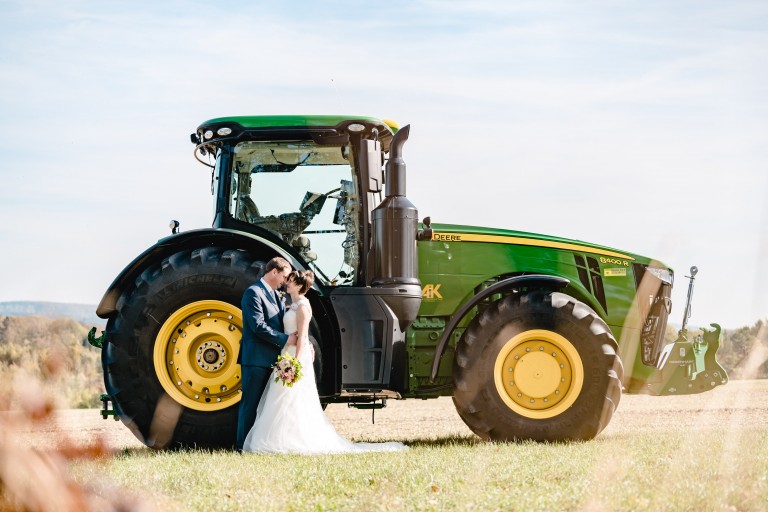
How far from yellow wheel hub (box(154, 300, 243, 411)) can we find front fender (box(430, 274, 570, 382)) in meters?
1.83

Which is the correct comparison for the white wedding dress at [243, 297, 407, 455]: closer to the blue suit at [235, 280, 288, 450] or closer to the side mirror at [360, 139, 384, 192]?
the blue suit at [235, 280, 288, 450]

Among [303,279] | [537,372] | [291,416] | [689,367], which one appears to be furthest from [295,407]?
[689,367]

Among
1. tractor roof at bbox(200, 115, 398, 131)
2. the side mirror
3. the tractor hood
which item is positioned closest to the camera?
the side mirror

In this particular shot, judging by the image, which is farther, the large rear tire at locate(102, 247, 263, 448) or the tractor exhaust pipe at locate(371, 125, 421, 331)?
the tractor exhaust pipe at locate(371, 125, 421, 331)

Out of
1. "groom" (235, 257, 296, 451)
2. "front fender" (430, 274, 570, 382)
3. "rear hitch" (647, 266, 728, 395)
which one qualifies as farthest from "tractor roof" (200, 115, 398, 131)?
"rear hitch" (647, 266, 728, 395)

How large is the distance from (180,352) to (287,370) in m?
0.99

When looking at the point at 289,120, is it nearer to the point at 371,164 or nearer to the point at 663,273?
the point at 371,164

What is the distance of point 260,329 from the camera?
762cm

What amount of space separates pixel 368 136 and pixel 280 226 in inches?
46.4

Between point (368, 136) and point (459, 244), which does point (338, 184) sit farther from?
point (459, 244)

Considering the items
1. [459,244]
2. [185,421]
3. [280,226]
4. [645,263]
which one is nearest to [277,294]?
[280,226]

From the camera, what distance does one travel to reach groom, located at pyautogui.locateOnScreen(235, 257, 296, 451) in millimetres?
7695

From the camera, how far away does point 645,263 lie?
9.63 meters

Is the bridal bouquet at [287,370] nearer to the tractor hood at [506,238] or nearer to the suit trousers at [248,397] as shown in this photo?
the suit trousers at [248,397]
